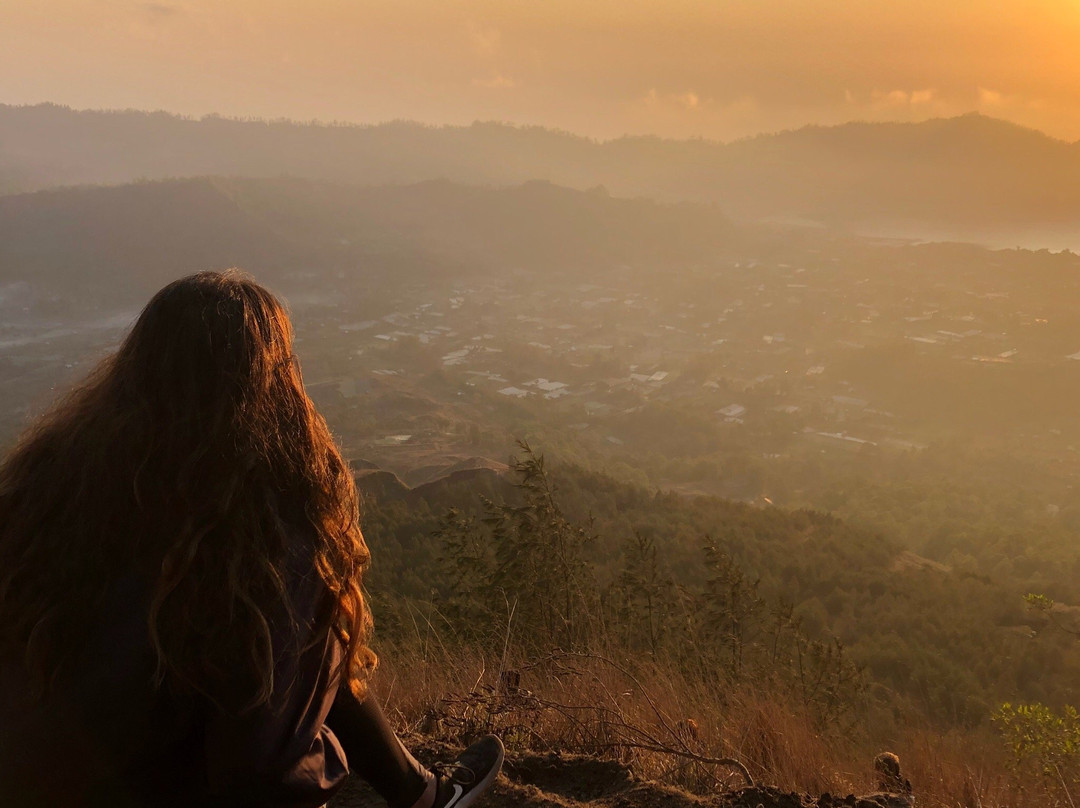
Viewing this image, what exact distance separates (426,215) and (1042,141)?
3516 inches

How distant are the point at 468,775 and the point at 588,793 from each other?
1.62 feet

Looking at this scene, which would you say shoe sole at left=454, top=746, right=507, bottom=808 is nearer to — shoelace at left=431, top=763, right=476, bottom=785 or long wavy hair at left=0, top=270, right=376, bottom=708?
shoelace at left=431, top=763, right=476, bottom=785

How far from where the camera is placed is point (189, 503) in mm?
1064

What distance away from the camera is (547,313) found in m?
63.6

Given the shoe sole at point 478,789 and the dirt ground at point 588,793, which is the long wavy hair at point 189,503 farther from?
the dirt ground at point 588,793

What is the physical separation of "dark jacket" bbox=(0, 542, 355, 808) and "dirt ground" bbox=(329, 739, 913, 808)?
96 cm

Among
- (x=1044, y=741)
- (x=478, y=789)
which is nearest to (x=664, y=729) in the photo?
(x=478, y=789)

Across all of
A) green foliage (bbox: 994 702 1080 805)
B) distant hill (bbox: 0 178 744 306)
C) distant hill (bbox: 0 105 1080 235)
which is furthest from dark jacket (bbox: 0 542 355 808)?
distant hill (bbox: 0 105 1080 235)

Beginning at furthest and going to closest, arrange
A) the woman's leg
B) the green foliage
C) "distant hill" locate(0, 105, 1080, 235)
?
"distant hill" locate(0, 105, 1080, 235) → the green foliage → the woman's leg

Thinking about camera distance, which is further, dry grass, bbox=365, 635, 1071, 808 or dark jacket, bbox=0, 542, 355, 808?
dry grass, bbox=365, 635, 1071, 808

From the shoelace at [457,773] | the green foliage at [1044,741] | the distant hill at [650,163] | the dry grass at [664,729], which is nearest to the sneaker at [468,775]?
the shoelace at [457,773]

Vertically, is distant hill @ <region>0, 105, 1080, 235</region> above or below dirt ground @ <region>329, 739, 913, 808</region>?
above

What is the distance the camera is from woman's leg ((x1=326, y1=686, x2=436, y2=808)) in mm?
1441

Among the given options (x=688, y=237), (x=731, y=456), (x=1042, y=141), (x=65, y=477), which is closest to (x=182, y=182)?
(x=688, y=237)
